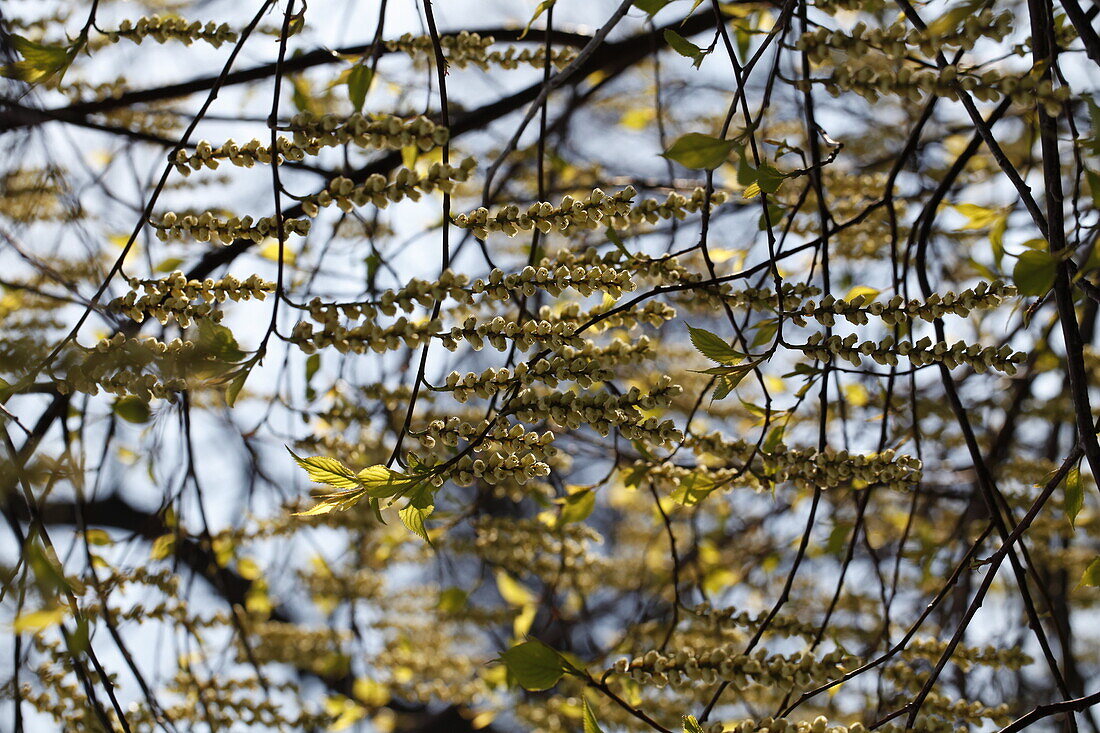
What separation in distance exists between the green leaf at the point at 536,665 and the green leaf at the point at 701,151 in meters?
0.41

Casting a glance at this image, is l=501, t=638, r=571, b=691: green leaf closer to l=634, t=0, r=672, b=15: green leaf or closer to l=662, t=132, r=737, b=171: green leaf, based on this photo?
l=662, t=132, r=737, b=171: green leaf

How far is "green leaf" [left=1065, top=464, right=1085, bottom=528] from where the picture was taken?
737 millimetres

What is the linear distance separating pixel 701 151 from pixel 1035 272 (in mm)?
227

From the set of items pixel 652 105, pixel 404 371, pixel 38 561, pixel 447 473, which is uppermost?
pixel 652 105

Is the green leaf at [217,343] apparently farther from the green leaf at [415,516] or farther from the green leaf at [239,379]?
the green leaf at [415,516]

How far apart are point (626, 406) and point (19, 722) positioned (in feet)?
2.24

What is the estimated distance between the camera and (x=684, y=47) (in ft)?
2.38

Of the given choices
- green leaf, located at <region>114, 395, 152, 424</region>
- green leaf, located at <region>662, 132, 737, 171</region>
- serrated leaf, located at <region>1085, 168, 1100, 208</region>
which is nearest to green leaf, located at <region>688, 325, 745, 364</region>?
green leaf, located at <region>662, 132, 737, 171</region>

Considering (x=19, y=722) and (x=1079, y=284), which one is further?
(x=19, y=722)

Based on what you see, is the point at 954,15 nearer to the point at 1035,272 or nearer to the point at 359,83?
the point at 1035,272

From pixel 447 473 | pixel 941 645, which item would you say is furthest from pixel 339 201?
pixel 941 645

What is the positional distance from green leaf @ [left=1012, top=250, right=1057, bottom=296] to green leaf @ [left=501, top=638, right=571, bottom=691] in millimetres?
457

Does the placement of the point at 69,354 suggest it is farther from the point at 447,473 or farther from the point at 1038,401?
the point at 1038,401

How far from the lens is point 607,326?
0.88 meters
